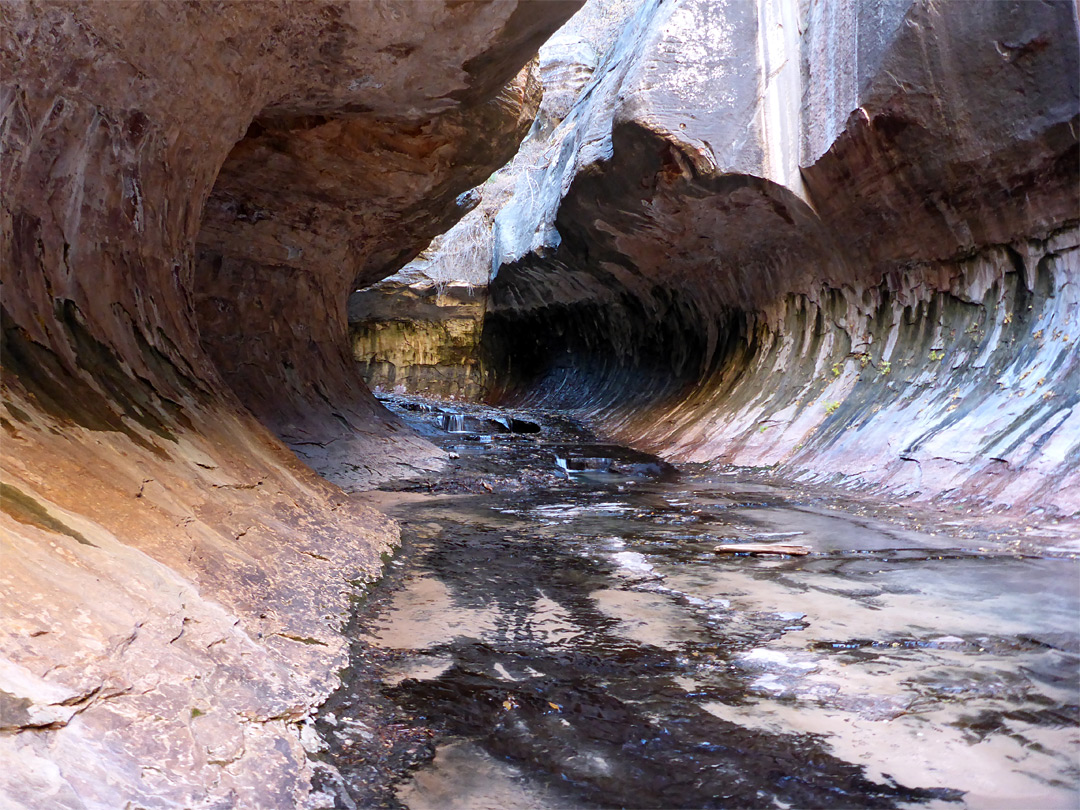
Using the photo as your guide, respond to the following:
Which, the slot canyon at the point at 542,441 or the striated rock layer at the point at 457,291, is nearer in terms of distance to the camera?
the slot canyon at the point at 542,441

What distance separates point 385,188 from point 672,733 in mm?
6658

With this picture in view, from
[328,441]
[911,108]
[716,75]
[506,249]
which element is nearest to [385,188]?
[328,441]

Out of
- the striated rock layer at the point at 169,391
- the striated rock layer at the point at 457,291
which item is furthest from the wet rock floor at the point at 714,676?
the striated rock layer at the point at 457,291

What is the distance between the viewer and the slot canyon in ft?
6.20

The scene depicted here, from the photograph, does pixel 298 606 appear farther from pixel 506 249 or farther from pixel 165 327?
pixel 506 249

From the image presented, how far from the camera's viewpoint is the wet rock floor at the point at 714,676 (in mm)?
1786

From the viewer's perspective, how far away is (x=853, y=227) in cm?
789

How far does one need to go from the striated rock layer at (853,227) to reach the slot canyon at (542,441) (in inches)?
1.6

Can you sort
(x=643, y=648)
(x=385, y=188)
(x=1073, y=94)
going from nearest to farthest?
1. (x=643, y=648)
2. (x=1073, y=94)
3. (x=385, y=188)

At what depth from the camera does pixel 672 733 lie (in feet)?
6.70

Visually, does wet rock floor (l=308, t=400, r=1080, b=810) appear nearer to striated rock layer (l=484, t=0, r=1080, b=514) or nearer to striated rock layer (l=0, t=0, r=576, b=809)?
striated rock layer (l=0, t=0, r=576, b=809)

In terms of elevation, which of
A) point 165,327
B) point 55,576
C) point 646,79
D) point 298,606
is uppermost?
point 646,79

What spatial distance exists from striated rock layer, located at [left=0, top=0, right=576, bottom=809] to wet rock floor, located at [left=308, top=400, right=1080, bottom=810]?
29 centimetres

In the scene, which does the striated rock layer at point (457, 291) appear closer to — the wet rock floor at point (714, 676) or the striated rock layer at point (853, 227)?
the striated rock layer at point (853, 227)
